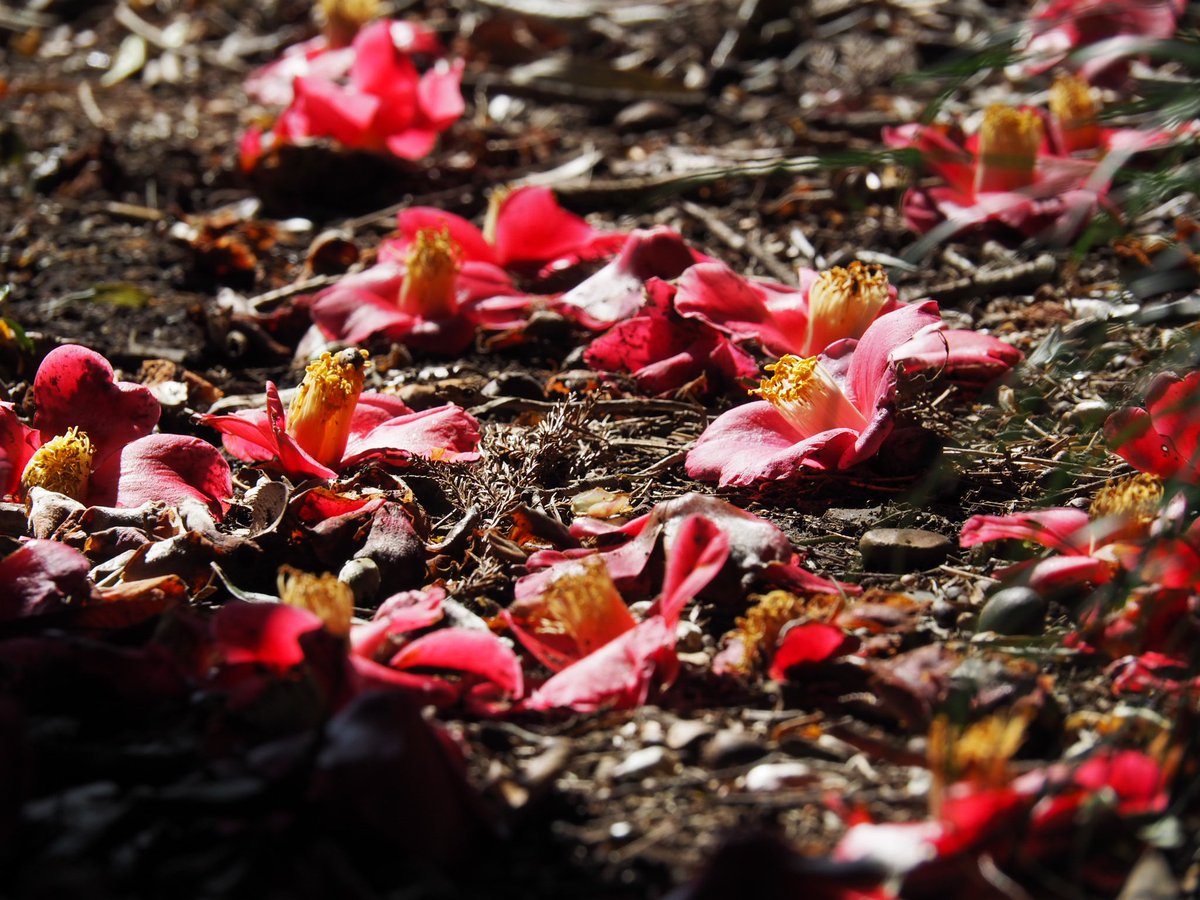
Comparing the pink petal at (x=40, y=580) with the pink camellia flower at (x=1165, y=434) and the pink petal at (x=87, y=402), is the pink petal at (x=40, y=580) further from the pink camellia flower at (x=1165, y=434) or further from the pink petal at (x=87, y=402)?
the pink camellia flower at (x=1165, y=434)

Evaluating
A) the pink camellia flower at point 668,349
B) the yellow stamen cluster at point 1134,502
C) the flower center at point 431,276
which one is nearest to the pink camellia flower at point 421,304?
the flower center at point 431,276

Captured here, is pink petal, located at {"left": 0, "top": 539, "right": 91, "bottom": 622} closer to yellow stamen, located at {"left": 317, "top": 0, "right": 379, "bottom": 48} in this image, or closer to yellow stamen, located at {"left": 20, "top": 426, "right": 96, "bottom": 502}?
yellow stamen, located at {"left": 20, "top": 426, "right": 96, "bottom": 502}

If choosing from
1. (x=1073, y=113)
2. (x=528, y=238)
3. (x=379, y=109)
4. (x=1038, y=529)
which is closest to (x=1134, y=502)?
(x=1038, y=529)

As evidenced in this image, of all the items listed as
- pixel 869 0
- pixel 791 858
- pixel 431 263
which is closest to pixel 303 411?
pixel 431 263

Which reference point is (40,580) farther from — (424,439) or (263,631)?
(424,439)

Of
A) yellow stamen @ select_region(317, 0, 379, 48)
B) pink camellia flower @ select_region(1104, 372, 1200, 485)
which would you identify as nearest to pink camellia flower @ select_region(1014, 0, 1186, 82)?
pink camellia flower @ select_region(1104, 372, 1200, 485)

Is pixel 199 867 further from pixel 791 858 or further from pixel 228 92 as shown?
pixel 228 92
